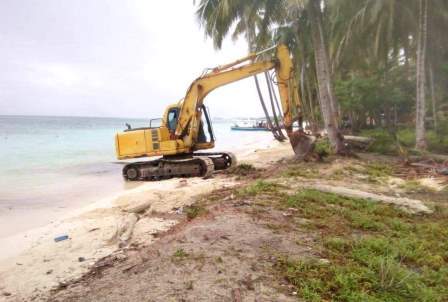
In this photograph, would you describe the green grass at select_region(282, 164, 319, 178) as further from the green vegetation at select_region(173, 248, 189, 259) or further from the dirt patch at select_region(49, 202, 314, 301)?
the green vegetation at select_region(173, 248, 189, 259)

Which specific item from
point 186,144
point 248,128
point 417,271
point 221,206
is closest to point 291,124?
point 186,144

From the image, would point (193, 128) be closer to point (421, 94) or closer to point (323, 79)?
point (323, 79)

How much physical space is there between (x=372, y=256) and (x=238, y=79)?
9.08 metres

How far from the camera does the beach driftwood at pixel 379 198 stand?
661cm

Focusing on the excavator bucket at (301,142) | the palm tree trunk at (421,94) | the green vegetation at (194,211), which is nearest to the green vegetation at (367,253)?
the green vegetation at (194,211)

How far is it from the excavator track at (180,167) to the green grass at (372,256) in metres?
5.89

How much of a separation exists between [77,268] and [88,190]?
776 centimetres

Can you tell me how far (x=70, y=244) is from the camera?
19.1 ft

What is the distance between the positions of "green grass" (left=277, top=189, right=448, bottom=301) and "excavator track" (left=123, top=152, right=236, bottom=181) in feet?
19.3

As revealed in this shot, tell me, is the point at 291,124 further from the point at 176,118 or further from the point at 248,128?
the point at 248,128

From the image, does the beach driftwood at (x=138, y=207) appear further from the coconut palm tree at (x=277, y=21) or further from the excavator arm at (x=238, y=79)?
the coconut palm tree at (x=277, y=21)

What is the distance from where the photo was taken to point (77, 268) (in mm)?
4816

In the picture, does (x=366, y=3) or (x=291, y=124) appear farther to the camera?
(x=366, y=3)

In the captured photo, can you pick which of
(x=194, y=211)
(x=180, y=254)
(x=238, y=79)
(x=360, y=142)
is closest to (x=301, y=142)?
(x=238, y=79)
